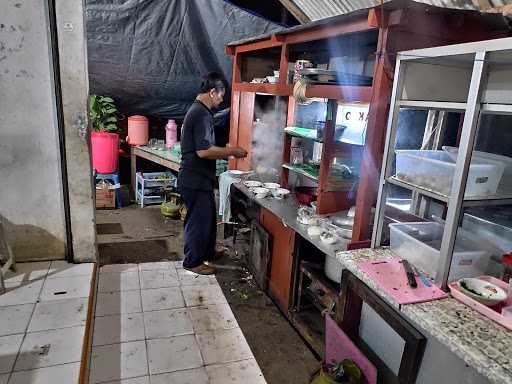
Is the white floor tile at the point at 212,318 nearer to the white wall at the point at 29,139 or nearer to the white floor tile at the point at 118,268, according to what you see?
the white floor tile at the point at 118,268

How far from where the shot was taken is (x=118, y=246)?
16.8ft

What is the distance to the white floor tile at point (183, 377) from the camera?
2.72 m

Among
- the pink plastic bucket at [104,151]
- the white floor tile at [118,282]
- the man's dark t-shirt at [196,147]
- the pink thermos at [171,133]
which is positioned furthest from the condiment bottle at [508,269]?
the pink thermos at [171,133]

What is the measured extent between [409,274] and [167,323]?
2.18 meters

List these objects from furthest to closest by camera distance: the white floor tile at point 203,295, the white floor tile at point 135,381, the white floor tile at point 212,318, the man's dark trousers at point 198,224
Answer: the man's dark trousers at point 198,224
the white floor tile at point 203,295
the white floor tile at point 212,318
the white floor tile at point 135,381

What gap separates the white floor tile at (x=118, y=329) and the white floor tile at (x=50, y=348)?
1.07ft

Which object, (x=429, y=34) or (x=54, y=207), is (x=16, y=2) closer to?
(x=54, y=207)

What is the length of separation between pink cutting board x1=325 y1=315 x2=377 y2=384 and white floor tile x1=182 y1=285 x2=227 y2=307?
1.51m

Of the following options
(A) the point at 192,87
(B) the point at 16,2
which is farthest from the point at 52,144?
(A) the point at 192,87

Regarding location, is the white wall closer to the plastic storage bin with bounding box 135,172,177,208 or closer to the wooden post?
the wooden post

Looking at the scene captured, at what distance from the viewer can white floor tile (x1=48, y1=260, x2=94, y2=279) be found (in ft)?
11.7

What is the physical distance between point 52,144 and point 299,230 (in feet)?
7.85

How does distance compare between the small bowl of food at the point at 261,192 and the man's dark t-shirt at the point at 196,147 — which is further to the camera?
the small bowl of food at the point at 261,192

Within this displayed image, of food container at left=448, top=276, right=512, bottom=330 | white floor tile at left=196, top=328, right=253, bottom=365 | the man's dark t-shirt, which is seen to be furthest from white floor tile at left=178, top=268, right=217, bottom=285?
food container at left=448, top=276, right=512, bottom=330
